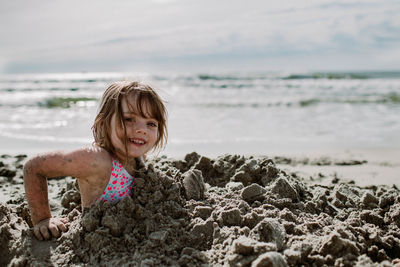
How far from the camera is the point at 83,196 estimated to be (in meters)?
2.20

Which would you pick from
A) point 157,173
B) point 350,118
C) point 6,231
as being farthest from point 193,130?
point 6,231

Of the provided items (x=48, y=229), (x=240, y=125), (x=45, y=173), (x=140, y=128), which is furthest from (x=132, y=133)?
(x=240, y=125)

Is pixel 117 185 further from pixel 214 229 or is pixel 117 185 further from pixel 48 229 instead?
pixel 214 229

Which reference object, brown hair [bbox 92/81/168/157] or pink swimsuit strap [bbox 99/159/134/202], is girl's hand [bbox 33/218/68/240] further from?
brown hair [bbox 92/81/168/157]

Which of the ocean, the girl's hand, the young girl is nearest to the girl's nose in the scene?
the young girl

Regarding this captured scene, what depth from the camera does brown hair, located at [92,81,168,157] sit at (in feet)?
7.19

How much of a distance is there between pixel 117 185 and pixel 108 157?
185 mm

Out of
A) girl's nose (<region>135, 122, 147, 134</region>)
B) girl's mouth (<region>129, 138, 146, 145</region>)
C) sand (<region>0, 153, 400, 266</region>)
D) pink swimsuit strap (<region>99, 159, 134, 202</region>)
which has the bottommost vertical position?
sand (<region>0, 153, 400, 266</region>)

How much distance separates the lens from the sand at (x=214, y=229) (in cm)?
176

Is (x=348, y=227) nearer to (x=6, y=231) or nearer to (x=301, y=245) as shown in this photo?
(x=301, y=245)

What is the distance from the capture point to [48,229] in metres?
2.02

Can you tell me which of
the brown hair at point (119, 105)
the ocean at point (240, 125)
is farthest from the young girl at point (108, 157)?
the ocean at point (240, 125)

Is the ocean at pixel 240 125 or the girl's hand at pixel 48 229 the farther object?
the ocean at pixel 240 125

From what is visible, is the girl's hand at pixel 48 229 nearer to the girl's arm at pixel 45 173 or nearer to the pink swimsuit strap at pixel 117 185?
the girl's arm at pixel 45 173
